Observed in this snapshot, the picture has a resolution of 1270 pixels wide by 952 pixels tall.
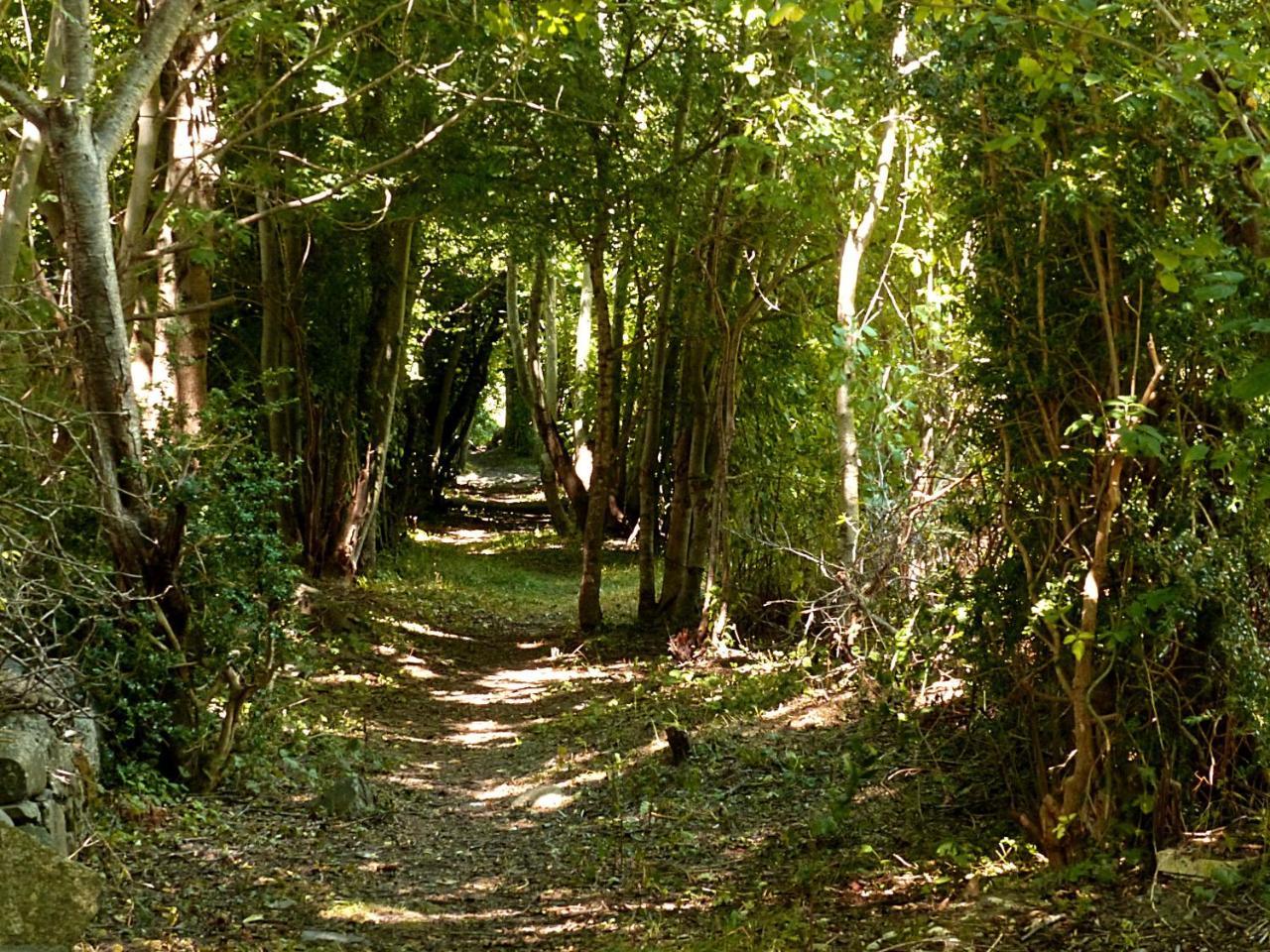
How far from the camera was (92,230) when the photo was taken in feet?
22.8

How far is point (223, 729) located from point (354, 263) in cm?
818

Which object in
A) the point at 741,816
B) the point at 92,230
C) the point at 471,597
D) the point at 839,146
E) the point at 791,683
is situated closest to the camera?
the point at 92,230

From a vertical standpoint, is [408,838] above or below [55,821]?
below

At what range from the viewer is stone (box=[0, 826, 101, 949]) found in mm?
4406

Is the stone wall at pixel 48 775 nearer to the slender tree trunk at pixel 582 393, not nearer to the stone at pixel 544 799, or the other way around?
the stone at pixel 544 799

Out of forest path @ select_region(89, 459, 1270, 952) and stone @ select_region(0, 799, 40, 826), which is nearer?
stone @ select_region(0, 799, 40, 826)

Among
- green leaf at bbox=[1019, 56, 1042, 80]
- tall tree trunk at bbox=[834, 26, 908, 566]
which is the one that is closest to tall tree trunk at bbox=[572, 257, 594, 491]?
tall tree trunk at bbox=[834, 26, 908, 566]

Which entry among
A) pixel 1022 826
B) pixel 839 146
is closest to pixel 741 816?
pixel 1022 826

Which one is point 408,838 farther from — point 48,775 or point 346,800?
point 48,775

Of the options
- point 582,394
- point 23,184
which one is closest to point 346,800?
point 23,184

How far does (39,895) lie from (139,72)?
4705 mm

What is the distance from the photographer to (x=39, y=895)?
446 centimetres

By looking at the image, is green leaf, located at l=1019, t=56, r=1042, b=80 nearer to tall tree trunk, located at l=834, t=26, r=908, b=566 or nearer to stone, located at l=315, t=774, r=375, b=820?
tall tree trunk, located at l=834, t=26, r=908, b=566

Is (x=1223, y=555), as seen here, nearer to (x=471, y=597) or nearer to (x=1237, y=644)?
(x=1237, y=644)
